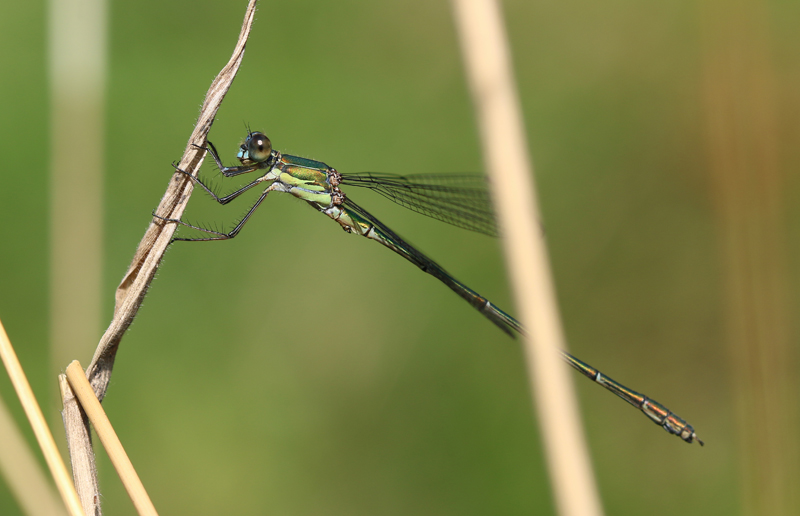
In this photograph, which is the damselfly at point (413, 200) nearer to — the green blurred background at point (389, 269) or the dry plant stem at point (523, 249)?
the green blurred background at point (389, 269)

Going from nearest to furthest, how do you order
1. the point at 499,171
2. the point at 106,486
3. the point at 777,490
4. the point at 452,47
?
the point at 499,171
the point at 777,490
the point at 106,486
the point at 452,47

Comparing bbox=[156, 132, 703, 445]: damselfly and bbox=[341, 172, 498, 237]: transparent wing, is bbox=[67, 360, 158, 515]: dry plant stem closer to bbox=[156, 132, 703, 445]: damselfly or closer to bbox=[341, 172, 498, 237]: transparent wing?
bbox=[156, 132, 703, 445]: damselfly

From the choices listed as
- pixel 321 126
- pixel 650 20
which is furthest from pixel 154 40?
pixel 650 20

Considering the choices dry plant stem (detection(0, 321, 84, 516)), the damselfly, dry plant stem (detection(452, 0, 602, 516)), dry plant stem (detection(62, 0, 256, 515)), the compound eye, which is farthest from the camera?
the damselfly

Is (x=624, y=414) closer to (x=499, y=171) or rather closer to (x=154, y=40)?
(x=499, y=171)

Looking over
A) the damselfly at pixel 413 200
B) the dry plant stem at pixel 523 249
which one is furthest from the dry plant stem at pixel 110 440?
the damselfly at pixel 413 200

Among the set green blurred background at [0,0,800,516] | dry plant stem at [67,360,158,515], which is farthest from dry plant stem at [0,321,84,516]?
green blurred background at [0,0,800,516]
